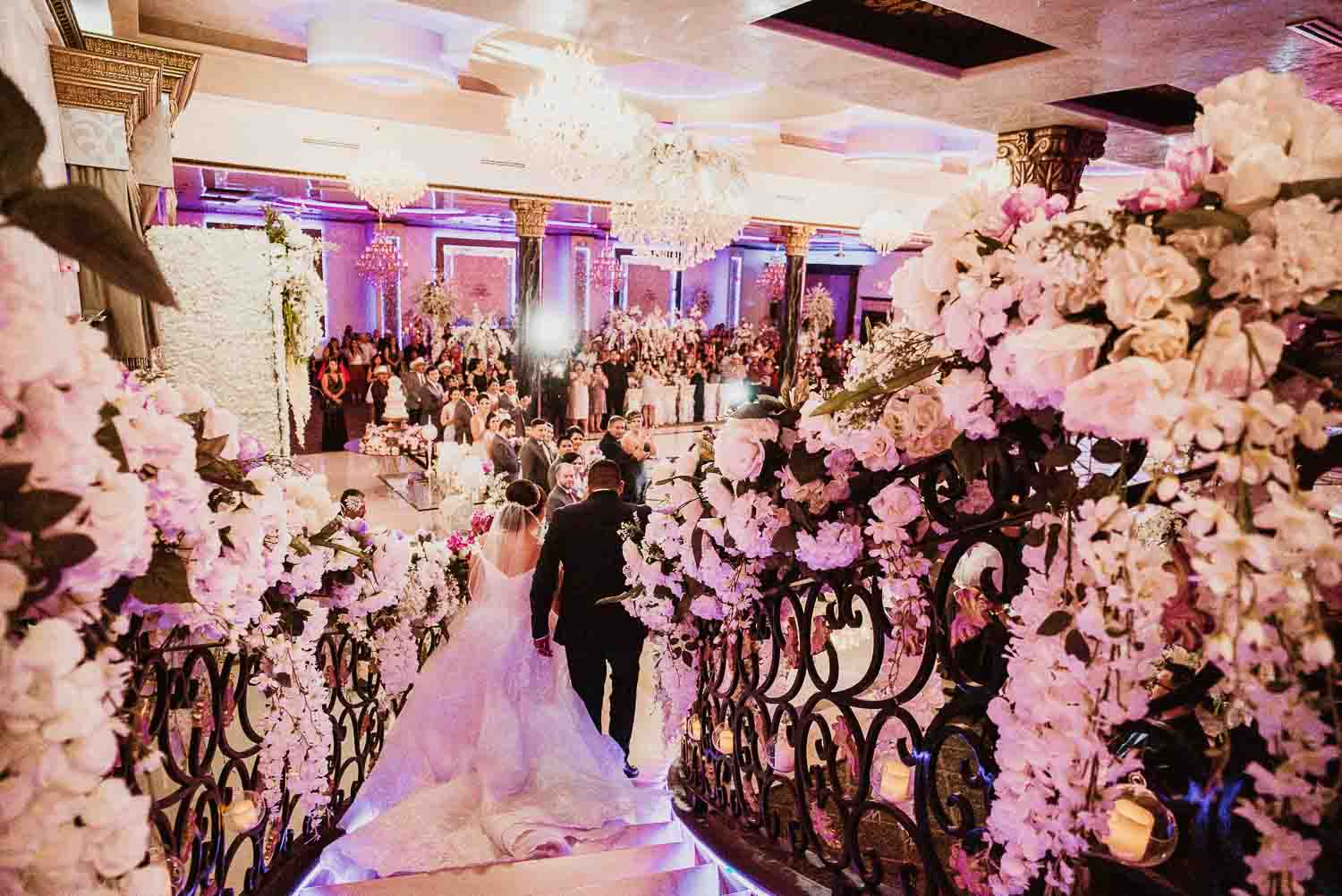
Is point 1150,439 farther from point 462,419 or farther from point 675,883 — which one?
point 462,419

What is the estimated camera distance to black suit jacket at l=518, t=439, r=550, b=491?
23.2 ft

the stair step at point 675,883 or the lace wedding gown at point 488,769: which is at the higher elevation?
the stair step at point 675,883

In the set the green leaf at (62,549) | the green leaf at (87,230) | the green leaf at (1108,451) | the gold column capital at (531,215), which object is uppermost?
the gold column capital at (531,215)

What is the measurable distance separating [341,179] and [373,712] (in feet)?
23.9

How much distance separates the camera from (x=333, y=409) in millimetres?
13570

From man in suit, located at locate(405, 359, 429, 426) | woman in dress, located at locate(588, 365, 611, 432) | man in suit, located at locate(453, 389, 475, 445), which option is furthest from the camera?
woman in dress, located at locate(588, 365, 611, 432)

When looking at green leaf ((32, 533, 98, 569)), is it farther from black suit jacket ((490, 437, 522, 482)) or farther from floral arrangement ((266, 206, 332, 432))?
black suit jacket ((490, 437, 522, 482))

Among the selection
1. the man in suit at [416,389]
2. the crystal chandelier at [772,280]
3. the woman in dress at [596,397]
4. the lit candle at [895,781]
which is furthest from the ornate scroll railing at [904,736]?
the crystal chandelier at [772,280]

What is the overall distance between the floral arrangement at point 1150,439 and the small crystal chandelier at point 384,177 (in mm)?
8010

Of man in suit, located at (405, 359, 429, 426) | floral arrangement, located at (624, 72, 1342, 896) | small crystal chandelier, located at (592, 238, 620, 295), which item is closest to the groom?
floral arrangement, located at (624, 72, 1342, 896)

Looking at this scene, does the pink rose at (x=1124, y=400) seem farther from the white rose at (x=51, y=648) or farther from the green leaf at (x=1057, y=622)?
the white rose at (x=51, y=648)

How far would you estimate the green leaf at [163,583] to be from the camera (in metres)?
1.47

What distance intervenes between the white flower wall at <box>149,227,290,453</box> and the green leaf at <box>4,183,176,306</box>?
5.57 m

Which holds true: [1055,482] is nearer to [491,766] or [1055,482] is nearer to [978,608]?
[978,608]
